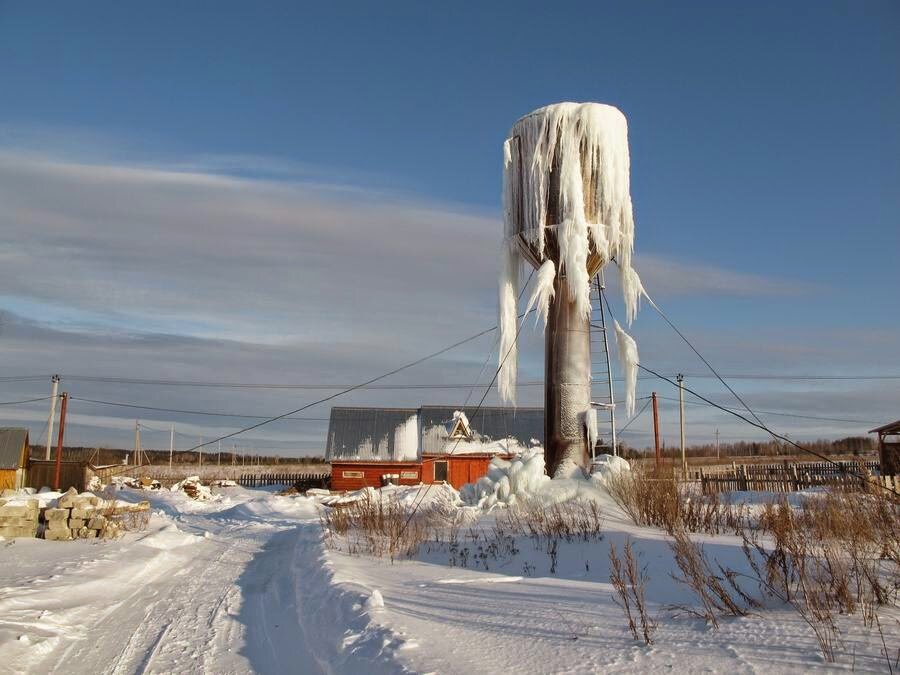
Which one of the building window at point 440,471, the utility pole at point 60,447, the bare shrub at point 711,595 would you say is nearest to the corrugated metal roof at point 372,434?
the building window at point 440,471

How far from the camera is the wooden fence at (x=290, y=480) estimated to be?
1749 inches

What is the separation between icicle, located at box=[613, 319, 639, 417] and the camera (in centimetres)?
1591

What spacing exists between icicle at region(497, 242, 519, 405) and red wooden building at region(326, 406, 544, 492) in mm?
21986

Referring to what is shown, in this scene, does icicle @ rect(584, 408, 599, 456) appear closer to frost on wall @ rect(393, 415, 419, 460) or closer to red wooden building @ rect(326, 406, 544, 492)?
red wooden building @ rect(326, 406, 544, 492)

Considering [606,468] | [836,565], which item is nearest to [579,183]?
[606,468]

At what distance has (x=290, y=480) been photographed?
4812cm

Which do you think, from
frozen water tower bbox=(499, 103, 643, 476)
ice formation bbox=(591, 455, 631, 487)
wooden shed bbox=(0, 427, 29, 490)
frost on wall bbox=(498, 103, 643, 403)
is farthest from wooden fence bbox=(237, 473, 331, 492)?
ice formation bbox=(591, 455, 631, 487)

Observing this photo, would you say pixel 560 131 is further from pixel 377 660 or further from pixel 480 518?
pixel 377 660

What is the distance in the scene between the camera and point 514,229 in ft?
52.9

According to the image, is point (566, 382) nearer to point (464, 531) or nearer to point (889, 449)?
point (464, 531)

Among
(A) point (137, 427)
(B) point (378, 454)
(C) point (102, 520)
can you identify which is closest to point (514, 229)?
(C) point (102, 520)

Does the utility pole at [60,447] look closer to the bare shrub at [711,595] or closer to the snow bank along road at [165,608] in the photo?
the snow bank along road at [165,608]

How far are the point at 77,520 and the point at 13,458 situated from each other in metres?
24.7

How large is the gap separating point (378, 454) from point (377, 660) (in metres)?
34.3
